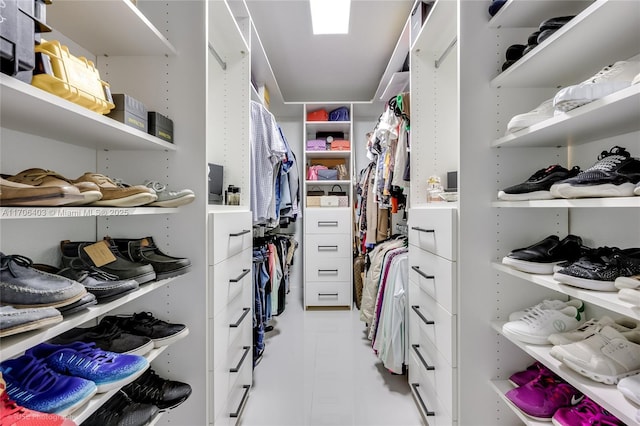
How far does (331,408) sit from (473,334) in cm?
94

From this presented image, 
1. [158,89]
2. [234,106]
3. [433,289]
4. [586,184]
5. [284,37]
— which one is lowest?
[433,289]

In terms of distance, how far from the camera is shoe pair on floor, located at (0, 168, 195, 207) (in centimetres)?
64

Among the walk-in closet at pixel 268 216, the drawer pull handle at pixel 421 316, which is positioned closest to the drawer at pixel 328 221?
the walk-in closet at pixel 268 216

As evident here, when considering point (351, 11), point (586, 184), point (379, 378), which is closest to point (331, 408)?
point (379, 378)

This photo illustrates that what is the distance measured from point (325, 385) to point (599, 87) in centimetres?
192

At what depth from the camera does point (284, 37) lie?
254cm

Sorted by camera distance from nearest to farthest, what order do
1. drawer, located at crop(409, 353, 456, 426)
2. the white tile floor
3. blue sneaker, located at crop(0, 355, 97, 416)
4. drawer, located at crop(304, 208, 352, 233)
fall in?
blue sneaker, located at crop(0, 355, 97, 416) < drawer, located at crop(409, 353, 456, 426) < the white tile floor < drawer, located at crop(304, 208, 352, 233)

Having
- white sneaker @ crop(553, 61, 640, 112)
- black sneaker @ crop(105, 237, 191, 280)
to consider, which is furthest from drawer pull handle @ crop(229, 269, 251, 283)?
white sneaker @ crop(553, 61, 640, 112)

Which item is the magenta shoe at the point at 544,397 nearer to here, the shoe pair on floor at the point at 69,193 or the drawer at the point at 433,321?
the drawer at the point at 433,321

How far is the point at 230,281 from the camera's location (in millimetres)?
1456

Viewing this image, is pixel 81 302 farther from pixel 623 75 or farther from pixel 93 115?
pixel 623 75

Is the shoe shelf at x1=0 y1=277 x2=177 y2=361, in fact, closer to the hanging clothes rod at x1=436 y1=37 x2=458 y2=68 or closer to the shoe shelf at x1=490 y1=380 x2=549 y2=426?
the shoe shelf at x1=490 y1=380 x2=549 y2=426

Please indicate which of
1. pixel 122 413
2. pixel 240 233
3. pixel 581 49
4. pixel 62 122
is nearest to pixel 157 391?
pixel 122 413

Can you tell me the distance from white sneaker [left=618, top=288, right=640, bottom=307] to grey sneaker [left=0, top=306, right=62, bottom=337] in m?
1.23
